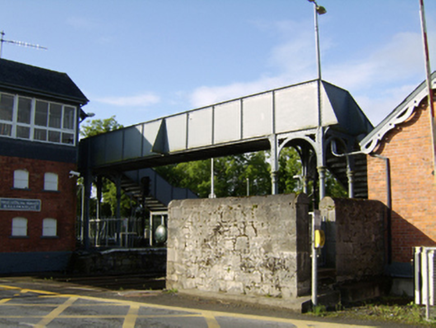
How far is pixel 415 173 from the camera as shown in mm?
13023

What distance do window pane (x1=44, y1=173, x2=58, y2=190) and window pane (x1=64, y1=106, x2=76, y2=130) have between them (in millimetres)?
2868

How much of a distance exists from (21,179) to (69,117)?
447cm

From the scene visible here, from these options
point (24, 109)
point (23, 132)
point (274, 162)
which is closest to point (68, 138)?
point (23, 132)

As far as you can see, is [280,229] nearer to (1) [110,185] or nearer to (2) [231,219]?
(2) [231,219]

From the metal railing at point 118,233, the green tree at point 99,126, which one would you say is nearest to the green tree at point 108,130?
the green tree at point 99,126

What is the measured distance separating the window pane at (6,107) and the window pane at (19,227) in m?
5.07

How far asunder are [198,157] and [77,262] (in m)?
8.38

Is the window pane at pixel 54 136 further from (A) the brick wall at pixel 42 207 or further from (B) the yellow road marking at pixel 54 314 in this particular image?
(B) the yellow road marking at pixel 54 314

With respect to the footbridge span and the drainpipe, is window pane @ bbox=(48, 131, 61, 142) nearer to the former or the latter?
the footbridge span

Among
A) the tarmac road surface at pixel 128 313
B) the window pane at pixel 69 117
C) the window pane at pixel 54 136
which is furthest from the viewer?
the window pane at pixel 69 117

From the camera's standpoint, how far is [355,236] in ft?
38.2

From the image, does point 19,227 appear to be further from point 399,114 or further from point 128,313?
point 399,114

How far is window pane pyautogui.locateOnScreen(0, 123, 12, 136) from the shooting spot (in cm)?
2244

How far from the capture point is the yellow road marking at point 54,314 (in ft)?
27.4
